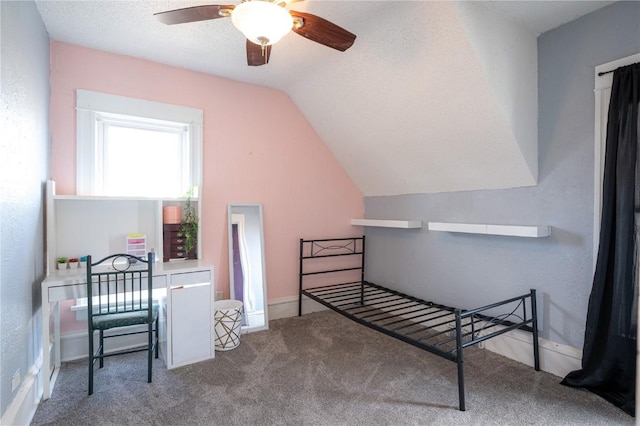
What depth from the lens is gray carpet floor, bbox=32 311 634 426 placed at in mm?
1809

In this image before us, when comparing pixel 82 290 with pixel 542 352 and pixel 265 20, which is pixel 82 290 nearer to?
pixel 265 20

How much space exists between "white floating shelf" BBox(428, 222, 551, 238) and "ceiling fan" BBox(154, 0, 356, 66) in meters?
1.64

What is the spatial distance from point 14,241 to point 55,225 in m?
0.85

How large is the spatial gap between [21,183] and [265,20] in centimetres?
159

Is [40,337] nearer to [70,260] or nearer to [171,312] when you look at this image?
[70,260]

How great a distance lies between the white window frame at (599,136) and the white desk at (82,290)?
262 centimetres

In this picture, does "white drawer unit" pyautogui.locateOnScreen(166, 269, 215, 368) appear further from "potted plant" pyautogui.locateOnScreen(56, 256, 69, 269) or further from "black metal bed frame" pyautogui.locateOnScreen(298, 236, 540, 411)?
"black metal bed frame" pyautogui.locateOnScreen(298, 236, 540, 411)

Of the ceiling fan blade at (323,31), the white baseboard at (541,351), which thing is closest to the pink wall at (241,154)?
the ceiling fan blade at (323,31)

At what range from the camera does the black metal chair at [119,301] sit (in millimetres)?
2061

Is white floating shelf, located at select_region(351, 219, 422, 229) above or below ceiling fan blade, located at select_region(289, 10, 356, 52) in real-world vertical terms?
below

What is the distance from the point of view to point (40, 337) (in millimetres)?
2135

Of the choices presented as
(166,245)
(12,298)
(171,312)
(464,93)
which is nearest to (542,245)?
(464,93)

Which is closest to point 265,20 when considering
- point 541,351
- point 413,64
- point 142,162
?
point 413,64

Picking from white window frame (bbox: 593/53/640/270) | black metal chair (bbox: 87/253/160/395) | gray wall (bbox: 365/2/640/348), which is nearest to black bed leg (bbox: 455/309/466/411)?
gray wall (bbox: 365/2/640/348)
